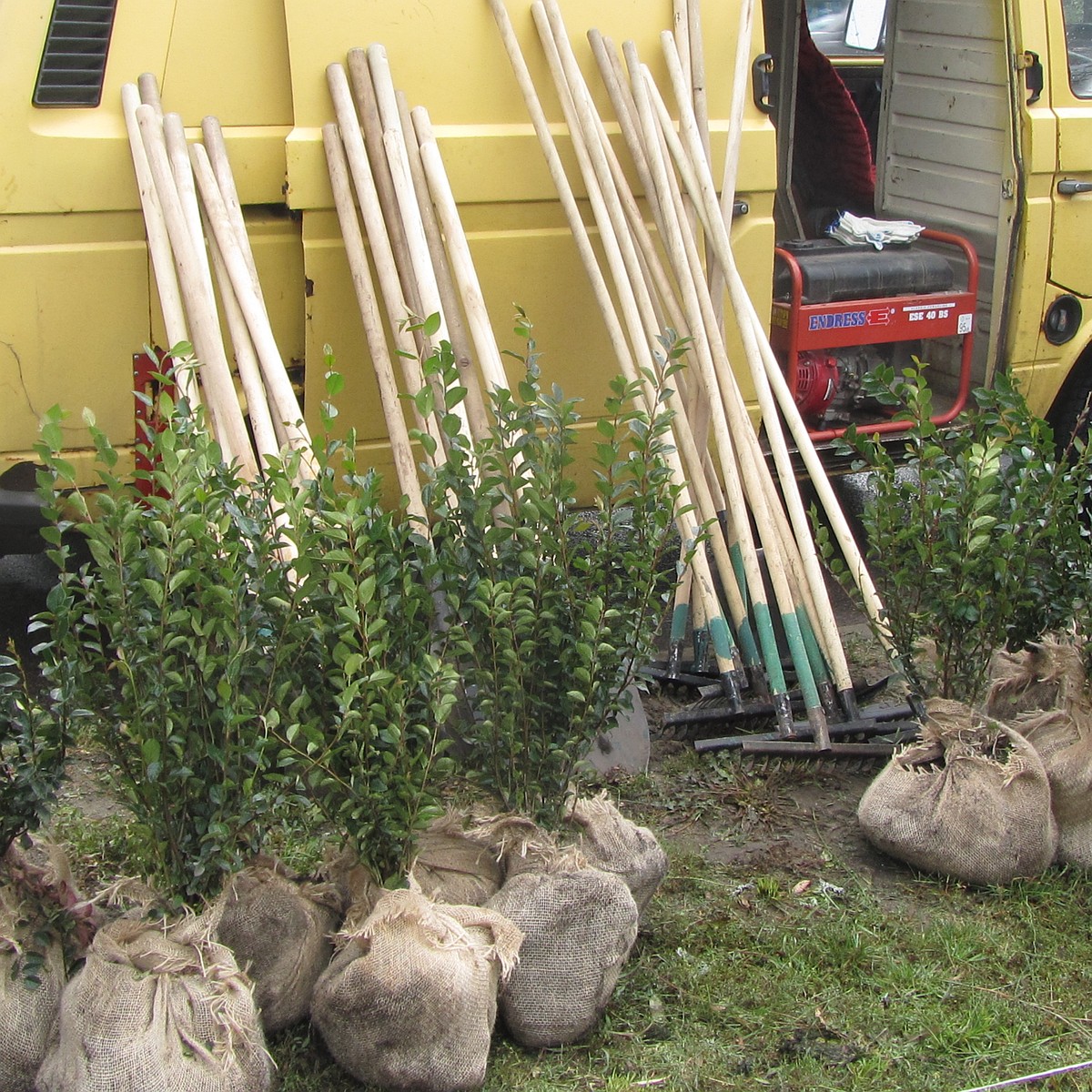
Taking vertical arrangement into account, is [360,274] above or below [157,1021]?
above

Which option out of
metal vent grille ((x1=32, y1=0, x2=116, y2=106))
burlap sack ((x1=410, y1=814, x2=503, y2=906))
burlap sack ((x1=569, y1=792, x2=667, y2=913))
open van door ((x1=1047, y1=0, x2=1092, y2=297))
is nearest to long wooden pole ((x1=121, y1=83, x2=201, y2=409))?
metal vent grille ((x1=32, y1=0, x2=116, y2=106))

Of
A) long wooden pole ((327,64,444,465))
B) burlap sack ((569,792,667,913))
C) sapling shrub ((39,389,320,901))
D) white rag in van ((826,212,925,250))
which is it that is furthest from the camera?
white rag in van ((826,212,925,250))

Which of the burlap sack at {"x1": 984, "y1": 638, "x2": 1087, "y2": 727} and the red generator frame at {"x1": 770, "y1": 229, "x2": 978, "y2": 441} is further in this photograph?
the red generator frame at {"x1": 770, "y1": 229, "x2": 978, "y2": 441}

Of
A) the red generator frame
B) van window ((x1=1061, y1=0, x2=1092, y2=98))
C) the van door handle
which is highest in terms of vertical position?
van window ((x1=1061, y1=0, x2=1092, y2=98))

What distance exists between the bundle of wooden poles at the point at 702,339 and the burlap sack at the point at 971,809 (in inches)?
19.1

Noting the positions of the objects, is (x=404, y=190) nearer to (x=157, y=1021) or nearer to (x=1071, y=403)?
(x=157, y=1021)

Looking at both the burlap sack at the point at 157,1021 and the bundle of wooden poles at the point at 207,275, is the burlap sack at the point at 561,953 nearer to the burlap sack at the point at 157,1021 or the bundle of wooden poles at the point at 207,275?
the burlap sack at the point at 157,1021

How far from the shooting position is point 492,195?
385 centimetres

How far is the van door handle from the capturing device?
4.70 m

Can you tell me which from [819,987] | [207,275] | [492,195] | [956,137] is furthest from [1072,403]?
[207,275]

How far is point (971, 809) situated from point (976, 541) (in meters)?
0.62

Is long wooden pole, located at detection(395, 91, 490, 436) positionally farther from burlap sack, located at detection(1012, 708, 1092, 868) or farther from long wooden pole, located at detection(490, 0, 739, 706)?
burlap sack, located at detection(1012, 708, 1092, 868)

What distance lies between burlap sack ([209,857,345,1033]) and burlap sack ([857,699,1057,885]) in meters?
1.35

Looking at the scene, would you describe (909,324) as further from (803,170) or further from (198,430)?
(198,430)
